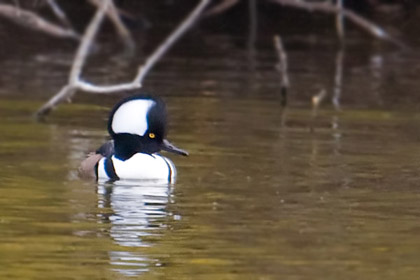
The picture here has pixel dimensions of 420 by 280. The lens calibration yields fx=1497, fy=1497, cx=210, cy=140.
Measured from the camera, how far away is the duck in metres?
10.7

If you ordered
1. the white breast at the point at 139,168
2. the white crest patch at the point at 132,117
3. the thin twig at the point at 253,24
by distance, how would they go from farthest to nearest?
the thin twig at the point at 253,24 < the white breast at the point at 139,168 < the white crest patch at the point at 132,117

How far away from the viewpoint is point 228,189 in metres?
10.4

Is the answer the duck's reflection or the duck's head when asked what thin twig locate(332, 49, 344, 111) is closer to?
the duck's head

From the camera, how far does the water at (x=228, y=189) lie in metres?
8.09

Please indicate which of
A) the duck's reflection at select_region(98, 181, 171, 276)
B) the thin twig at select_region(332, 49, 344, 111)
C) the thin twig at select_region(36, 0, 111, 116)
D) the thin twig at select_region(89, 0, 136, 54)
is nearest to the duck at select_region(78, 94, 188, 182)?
the duck's reflection at select_region(98, 181, 171, 276)

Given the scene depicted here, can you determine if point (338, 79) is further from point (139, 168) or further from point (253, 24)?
point (139, 168)

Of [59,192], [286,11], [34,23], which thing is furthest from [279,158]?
[286,11]

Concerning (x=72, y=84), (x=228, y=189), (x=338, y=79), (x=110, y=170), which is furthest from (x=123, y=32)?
(x=228, y=189)

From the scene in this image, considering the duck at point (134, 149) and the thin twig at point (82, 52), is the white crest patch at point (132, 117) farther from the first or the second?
the thin twig at point (82, 52)

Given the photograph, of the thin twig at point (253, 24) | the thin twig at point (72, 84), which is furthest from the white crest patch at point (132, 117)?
the thin twig at point (253, 24)

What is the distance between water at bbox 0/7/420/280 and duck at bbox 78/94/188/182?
16 cm

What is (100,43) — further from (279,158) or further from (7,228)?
(7,228)

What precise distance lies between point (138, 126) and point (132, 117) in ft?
0.36

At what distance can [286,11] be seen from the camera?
2734 centimetres
